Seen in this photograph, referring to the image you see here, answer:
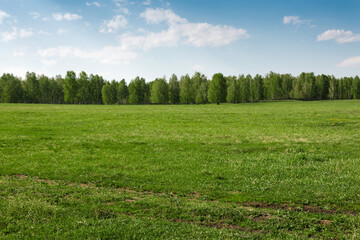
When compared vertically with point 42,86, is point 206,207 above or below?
below

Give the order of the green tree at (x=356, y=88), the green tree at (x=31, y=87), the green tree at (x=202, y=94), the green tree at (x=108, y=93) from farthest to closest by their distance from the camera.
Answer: the green tree at (x=356, y=88) → the green tree at (x=108, y=93) → the green tree at (x=31, y=87) → the green tree at (x=202, y=94)

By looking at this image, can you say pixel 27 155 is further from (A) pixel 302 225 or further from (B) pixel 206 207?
(A) pixel 302 225

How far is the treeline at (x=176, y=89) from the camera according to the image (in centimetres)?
12406

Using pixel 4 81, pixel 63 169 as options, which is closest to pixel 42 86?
pixel 4 81

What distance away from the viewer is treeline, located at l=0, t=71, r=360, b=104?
124 meters

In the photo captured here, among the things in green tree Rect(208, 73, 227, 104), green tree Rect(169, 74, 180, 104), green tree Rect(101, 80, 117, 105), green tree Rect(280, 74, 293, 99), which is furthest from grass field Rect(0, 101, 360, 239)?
green tree Rect(280, 74, 293, 99)

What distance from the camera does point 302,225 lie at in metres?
8.80

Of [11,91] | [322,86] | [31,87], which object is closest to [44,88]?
[31,87]

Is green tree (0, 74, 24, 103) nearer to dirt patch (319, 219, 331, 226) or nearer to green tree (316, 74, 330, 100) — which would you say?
dirt patch (319, 219, 331, 226)

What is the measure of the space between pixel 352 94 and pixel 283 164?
634 ft

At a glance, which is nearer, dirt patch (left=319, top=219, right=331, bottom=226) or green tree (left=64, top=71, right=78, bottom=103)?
dirt patch (left=319, top=219, right=331, bottom=226)

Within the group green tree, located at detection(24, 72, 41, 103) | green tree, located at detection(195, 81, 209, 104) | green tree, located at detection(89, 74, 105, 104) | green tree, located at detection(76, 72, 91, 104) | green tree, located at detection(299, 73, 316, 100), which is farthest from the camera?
green tree, located at detection(299, 73, 316, 100)

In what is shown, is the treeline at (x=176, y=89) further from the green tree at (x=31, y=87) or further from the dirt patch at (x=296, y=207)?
the dirt patch at (x=296, y=207)

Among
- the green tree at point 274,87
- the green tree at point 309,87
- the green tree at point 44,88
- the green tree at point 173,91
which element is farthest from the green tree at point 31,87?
the green tree at point 309,87
